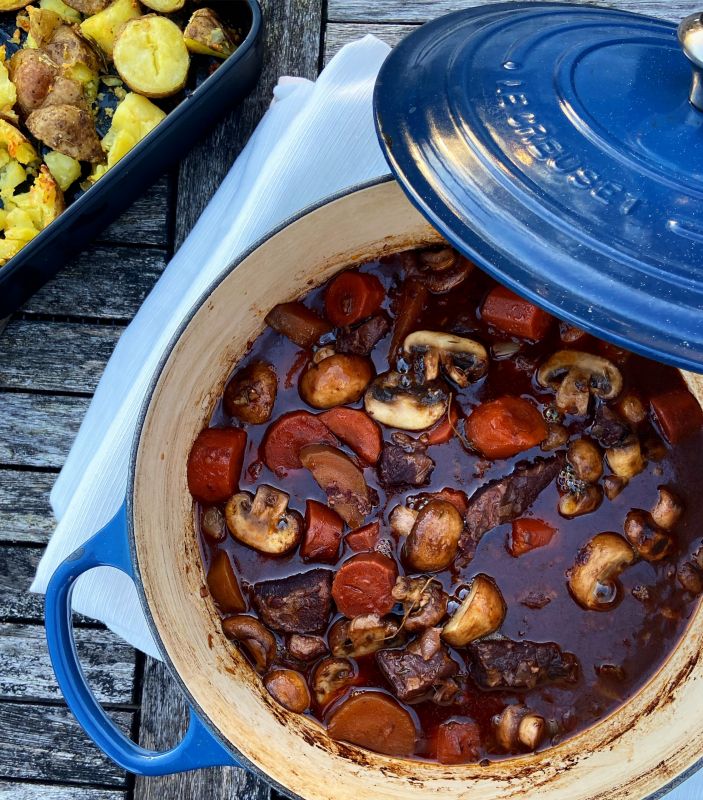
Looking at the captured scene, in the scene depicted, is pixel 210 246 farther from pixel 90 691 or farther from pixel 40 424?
pixel 90 691

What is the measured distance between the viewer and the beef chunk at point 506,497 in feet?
5.91

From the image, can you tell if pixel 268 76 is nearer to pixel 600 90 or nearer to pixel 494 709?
pixel 600 90

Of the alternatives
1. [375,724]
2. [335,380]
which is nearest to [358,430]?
[335,380]

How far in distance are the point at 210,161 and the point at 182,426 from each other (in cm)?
82

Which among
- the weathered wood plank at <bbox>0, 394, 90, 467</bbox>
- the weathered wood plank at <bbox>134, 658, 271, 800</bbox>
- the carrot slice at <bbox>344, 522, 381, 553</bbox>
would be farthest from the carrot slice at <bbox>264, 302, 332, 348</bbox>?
the weathered wood plank at <bbox>134, 658, 271, 800</bbox>

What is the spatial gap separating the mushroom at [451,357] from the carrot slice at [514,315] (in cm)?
8

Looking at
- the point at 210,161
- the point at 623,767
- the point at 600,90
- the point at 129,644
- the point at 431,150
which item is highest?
the point at 600,90

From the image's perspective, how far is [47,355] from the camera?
88.5 inches

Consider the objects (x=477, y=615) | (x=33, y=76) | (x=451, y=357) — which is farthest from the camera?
(x=33, y=76)

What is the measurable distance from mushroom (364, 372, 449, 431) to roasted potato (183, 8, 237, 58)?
973 mm

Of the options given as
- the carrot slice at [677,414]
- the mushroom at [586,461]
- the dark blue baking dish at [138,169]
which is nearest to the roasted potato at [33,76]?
the dark blue baking dish at [138,169]

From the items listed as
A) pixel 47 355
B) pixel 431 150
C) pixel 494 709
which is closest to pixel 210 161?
pixel 47 355

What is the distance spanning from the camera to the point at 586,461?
5.98 ft

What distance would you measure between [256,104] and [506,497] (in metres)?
1.29
